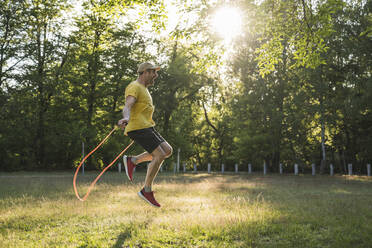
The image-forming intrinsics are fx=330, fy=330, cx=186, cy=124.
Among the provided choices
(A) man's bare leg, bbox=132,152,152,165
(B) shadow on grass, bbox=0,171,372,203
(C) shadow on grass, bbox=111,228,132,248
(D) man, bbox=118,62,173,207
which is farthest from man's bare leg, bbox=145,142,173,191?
(B) shadow on grass, bbox=0,171,372,203

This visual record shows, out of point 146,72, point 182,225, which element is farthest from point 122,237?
point 146,72

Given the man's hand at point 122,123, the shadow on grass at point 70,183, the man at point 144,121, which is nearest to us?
the man's hand at point 122,123

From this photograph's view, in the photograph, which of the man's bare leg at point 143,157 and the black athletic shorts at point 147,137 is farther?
the man's bare leg at point 143,157

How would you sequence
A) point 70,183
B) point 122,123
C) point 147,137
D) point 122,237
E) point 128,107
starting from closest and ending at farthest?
point 122,237
point 122,123
point 128,107
point 147,137
point 70,183

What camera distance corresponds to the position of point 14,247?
388cm

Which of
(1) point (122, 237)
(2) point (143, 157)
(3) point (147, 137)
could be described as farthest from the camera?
(2) point (143, 157)

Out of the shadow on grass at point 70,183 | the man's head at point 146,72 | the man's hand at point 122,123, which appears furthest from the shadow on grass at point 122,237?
the shadow on grass at point 70,183

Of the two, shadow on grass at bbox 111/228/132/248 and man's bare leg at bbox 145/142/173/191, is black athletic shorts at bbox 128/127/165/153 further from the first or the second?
shadow on grass at bbox 111/228/132/248

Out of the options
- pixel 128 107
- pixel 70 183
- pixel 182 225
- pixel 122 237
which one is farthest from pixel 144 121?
pixel 70 183

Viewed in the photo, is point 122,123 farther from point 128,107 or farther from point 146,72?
point 146,72

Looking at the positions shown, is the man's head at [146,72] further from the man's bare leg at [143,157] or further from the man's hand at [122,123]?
the man's bare leg at [143,157]

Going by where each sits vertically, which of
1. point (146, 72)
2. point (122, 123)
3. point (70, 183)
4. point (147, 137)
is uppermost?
point (146, 72)

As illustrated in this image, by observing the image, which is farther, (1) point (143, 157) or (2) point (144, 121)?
(1) point (143, 157)

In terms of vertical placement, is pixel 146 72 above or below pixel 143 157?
above
